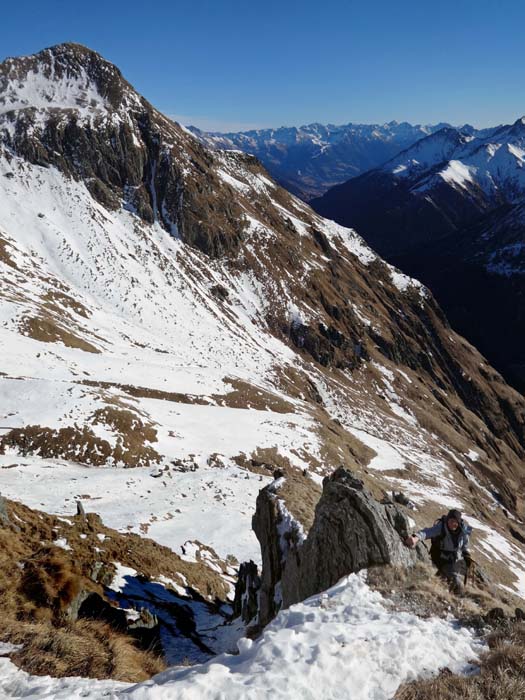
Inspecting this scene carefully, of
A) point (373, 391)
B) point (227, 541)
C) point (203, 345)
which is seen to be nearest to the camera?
point (227, 541)

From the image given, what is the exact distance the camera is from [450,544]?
10891mm

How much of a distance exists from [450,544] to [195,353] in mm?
63464

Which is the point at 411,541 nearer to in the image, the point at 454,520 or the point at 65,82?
the point at 454,520

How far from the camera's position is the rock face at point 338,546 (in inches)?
402

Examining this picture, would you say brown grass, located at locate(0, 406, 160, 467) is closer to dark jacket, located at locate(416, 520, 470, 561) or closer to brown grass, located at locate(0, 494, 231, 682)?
brown grass, located at locate(0, 494, 231, 682)

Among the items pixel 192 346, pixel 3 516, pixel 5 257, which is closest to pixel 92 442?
pixel 3 516

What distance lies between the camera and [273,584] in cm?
1365

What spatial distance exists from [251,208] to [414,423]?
241ft

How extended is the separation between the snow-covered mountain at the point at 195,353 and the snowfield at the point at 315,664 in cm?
13

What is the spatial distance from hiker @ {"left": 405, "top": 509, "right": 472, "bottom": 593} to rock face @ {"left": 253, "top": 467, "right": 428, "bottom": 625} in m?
0.45

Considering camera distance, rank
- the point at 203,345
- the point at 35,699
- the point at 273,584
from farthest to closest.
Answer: the point at 203,345
the point at 273,584
the point at 35,699

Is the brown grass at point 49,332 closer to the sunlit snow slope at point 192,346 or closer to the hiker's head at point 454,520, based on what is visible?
the sunlit snow slope at point 192,346

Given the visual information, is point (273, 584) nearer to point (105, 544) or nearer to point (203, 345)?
point (105, 544)

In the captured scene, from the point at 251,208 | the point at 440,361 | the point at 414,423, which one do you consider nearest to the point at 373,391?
the point at 414,423
